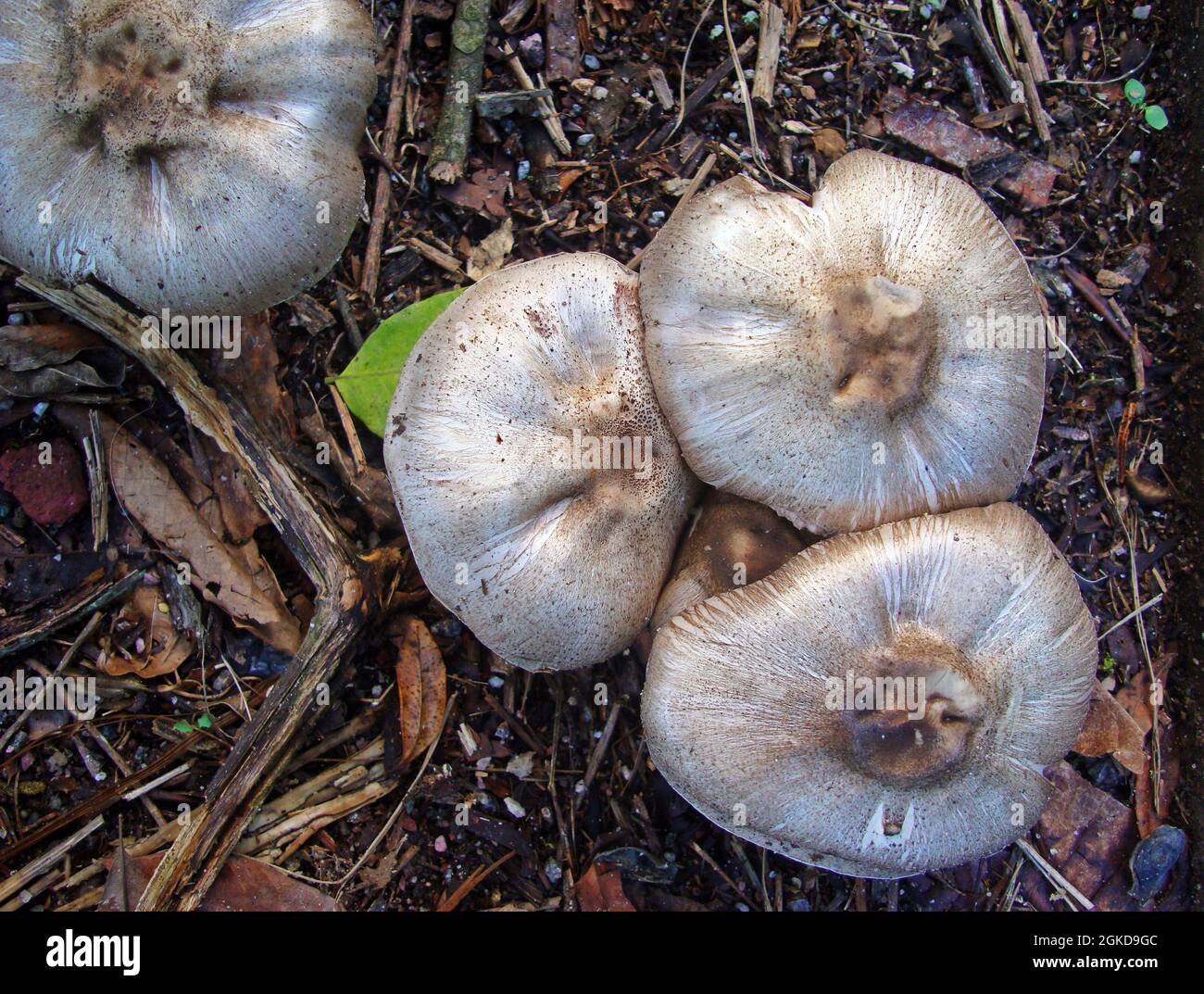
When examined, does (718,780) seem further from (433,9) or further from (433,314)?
(433,9)

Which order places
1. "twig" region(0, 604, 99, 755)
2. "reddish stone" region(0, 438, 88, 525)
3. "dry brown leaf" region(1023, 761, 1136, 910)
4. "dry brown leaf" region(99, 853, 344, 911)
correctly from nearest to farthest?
"dry brown leaf" region(99, 853, 344, 911) < "twig" region(0, 604, 99, 755) < "reddish stone" region(0, 438, 88, 525) < "dry brown leaf" region(1023, 761, 1136, 910)

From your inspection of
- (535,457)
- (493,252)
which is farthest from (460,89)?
(535,457)

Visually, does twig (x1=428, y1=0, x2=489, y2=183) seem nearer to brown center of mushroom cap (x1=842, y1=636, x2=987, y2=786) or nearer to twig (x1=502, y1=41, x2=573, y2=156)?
twig (x1=502, y1=41, x2=573, y2=156)

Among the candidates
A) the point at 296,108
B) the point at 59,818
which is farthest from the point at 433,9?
the point at 59,818

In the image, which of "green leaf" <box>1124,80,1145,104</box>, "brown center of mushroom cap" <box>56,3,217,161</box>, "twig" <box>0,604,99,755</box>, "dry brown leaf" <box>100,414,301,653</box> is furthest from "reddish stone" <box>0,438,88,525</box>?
"green leaf" <box>1124,80,1145,104</box>

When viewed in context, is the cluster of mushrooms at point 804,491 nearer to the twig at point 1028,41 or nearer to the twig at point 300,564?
the twig at point 300,564

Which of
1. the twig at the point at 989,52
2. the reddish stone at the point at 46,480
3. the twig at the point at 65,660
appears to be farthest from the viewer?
the twig at the point at 989,52

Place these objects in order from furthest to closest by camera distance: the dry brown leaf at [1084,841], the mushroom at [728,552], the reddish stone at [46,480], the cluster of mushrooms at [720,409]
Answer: the dry brown leaf at [1084,841]
the reddish stone at [46,480]
the mushroom at [728,552]
the cluster of mushrooms at [720,409]

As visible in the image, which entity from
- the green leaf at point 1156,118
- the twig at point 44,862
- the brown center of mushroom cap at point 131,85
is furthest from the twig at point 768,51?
the twig at point 44,862
